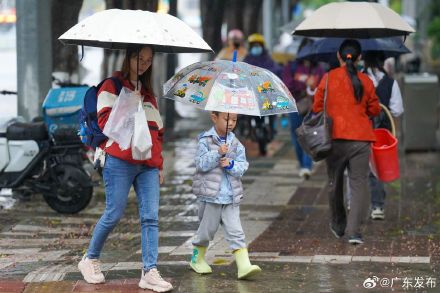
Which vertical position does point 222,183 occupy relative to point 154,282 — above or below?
above

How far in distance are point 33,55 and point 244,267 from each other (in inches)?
214

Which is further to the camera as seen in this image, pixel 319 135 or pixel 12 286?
pixel 319 135

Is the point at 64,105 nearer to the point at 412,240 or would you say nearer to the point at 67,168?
the point at 67,168

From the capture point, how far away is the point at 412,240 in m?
9.38

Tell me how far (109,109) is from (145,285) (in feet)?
3.95

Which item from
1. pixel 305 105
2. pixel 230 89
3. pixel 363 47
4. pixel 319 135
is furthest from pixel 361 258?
pixel 305 105

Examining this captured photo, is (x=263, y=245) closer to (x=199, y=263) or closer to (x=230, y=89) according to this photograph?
(x=199, y=263)

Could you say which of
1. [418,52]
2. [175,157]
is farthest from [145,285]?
[418,52]

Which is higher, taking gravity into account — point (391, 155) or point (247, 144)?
point (391, 155)

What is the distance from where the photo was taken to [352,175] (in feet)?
30.2

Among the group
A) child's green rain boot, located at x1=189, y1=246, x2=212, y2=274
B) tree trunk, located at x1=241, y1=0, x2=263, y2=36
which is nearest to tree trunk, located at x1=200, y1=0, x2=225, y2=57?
tree trunk, located at x1=241, y1=0, x2=263, y2=36

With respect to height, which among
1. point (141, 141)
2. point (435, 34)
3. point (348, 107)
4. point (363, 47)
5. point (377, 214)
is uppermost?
point (363, 47)

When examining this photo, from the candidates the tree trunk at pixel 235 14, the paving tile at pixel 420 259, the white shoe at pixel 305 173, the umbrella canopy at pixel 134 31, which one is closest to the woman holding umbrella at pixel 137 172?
the umbrella canopy at pixel 134 31

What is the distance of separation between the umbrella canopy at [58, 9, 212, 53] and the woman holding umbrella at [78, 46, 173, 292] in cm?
21
